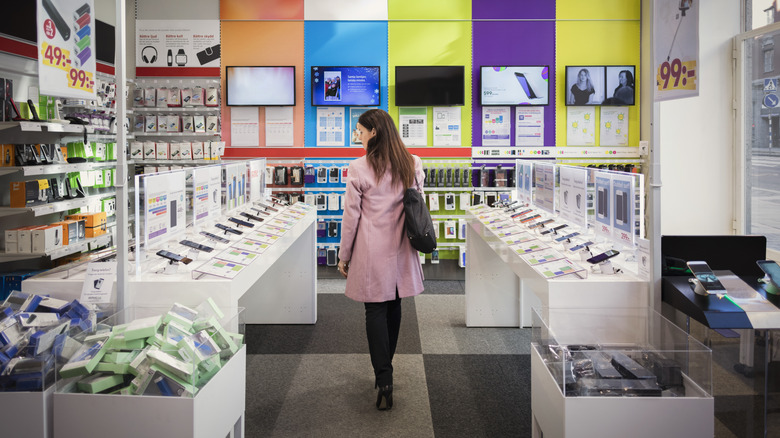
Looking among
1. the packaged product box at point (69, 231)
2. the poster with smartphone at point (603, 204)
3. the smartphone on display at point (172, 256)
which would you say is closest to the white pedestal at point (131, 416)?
the smartphone on display at point (172, 256)

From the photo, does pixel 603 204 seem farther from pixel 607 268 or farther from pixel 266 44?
pixel 266 44

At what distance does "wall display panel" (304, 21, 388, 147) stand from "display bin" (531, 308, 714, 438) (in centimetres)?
592

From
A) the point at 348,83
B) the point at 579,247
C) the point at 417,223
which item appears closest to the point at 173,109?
the point at 348,83

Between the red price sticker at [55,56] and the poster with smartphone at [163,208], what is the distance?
66 centimetres

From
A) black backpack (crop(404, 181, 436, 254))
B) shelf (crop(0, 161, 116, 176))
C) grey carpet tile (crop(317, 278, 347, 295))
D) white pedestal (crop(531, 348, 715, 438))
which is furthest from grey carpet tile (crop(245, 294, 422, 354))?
white pedestal (crop(531, 348, 715, 438))

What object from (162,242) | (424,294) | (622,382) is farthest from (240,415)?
(424,294)

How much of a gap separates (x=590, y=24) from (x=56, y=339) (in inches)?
286

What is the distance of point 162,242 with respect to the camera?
3.55 metres

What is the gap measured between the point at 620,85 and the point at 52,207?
20.8 ft

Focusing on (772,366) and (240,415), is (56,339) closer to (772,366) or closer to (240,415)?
(240,415)

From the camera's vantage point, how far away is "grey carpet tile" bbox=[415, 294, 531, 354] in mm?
4855

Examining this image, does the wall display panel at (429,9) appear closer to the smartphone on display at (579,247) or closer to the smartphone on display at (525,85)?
the smartphone on display at (525,85)

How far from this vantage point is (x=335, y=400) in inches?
151

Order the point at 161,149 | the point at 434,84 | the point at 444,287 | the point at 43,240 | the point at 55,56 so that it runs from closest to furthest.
A: the point at 55,56 → the point at 43,240 → the point at 444,287 → the point at 161,149 → the point at 434,84
